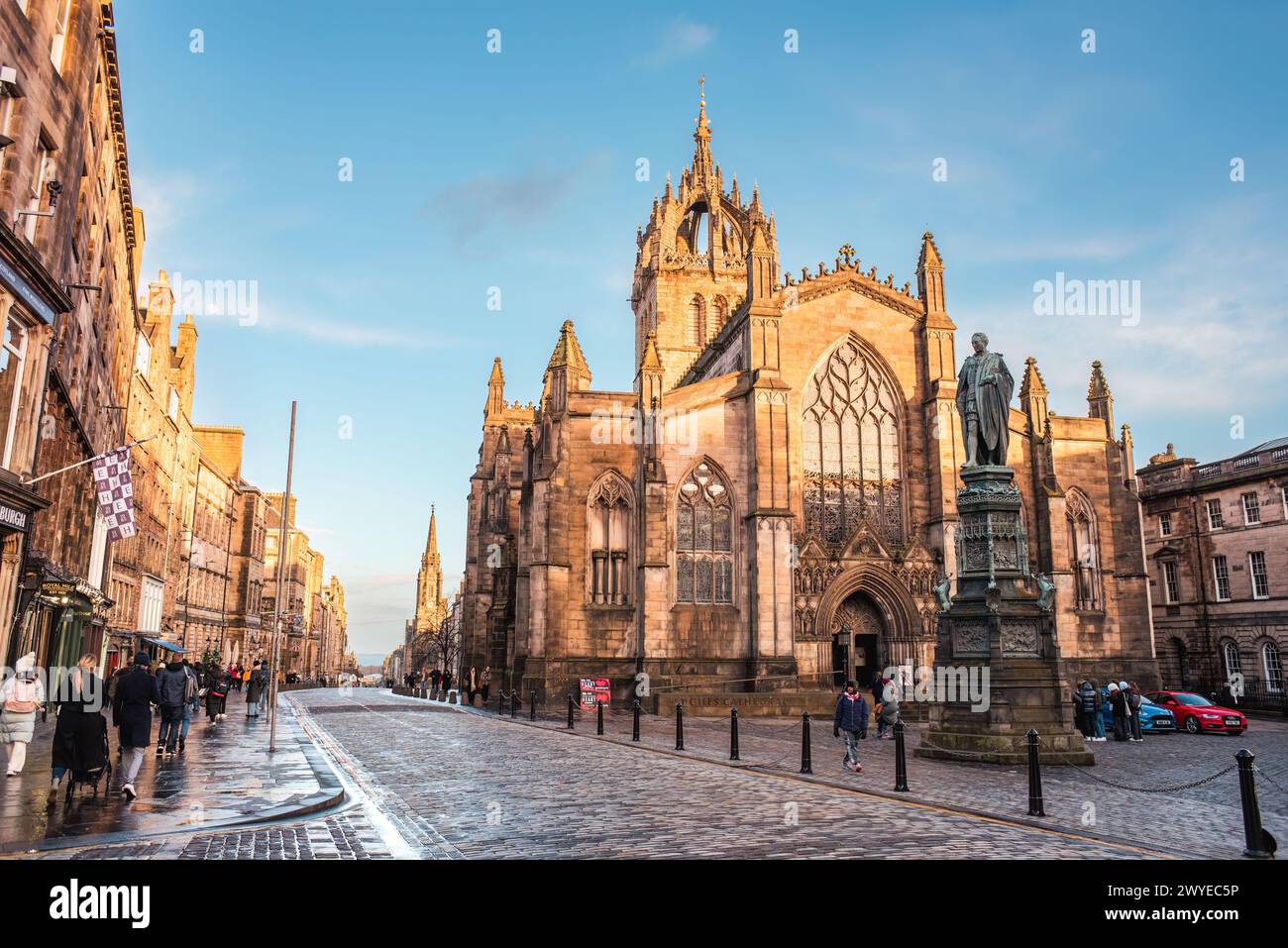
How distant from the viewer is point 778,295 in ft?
121

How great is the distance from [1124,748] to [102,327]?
97.6ft

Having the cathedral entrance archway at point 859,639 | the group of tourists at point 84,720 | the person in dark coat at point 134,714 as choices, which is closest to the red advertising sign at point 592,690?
the cathedral entrance archway at point 859,639

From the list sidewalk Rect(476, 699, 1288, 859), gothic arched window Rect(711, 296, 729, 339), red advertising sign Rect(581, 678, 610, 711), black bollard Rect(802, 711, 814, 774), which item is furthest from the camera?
gothic arched window Rect(711, 296, 729, 339)

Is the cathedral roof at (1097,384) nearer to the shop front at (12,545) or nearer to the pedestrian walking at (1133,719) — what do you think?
the pedestrian walking at (1133,719)

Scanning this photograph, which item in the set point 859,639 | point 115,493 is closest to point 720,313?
point 859,639

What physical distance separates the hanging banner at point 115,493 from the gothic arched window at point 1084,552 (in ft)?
110

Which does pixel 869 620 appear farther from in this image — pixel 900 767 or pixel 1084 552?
pixel 900 767

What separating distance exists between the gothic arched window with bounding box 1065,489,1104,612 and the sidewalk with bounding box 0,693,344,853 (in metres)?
30.9

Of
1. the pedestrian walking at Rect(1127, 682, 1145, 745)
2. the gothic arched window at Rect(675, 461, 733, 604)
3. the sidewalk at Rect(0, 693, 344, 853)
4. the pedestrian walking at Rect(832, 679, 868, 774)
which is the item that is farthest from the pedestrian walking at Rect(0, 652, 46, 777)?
the gothic arched window at Rect(675, 461, 733, 604)

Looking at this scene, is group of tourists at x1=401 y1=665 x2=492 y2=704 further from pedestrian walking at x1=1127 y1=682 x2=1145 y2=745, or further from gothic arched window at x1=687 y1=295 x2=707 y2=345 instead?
pedestrian walking at x1=1127 y1=682 x2=1145 y2=745

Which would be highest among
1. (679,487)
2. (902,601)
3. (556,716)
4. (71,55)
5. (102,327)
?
(71,55)

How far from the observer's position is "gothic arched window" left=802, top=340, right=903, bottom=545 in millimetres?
36875
